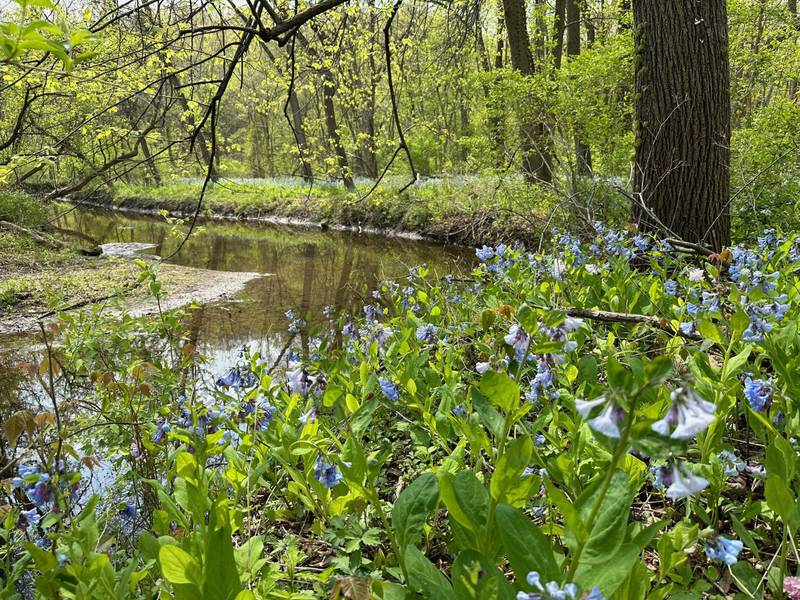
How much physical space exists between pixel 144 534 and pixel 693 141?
3.53 m

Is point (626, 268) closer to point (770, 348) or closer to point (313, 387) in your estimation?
point (770, 348)

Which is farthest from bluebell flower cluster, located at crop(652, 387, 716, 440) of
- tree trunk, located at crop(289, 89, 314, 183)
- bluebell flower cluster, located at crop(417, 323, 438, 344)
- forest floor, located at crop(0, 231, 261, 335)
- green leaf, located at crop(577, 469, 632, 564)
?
forest floor, located at crop(0, 231, 261, 335)

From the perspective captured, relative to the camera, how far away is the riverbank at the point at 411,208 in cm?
802

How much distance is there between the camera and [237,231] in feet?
48.0

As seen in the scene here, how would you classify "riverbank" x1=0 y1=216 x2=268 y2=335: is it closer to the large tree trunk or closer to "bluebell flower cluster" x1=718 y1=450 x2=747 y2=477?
the large tree trunk

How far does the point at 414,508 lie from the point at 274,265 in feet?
28.9

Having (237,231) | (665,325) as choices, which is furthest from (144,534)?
(237,231)

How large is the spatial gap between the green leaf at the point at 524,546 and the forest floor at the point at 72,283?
17.0 ft

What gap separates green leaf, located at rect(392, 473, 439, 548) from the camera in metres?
0.98

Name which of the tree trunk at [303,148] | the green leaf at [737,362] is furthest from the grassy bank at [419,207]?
the green leaf at [737,362]

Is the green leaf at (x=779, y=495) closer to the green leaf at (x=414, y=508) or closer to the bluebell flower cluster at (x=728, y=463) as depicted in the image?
the bluebell flower cluster at (x=728, y=463)

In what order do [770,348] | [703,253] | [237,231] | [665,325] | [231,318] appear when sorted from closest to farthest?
1. [770,348]
2. [665,325]
3. [703,253]
4. [231,318]
5. [237,231]

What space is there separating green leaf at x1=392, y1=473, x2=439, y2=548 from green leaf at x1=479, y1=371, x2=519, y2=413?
0.18m

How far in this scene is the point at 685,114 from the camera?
134 inches
